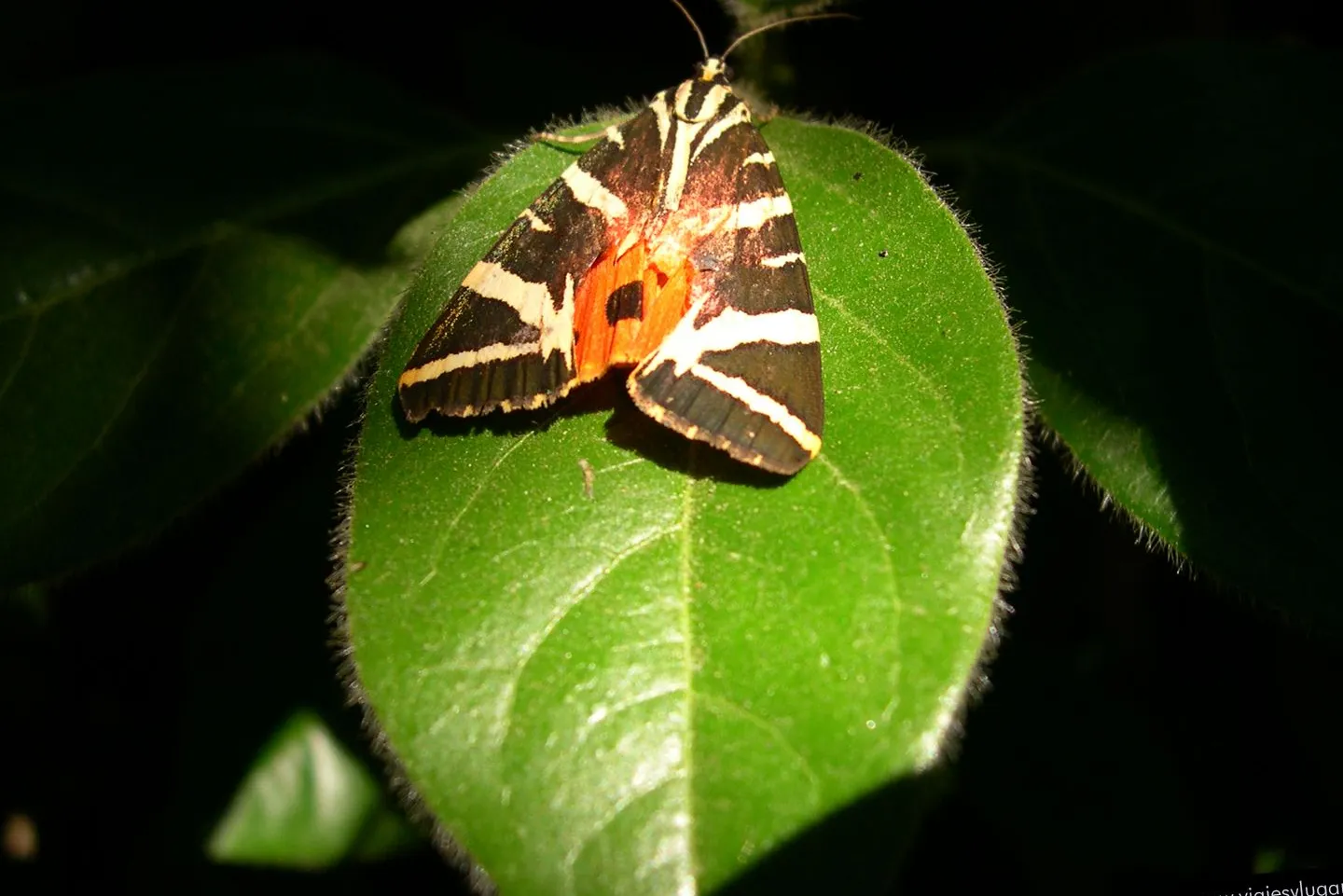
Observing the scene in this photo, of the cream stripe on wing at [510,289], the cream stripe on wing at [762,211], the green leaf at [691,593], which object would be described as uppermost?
the cream stripe on wing at [762,211]

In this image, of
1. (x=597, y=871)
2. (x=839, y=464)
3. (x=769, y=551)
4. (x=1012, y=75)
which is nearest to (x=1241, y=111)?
(x=1012, y=75)

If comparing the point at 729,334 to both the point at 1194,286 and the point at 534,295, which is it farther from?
the point at 1194,286

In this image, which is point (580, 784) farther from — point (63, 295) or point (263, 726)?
point (263, 726)

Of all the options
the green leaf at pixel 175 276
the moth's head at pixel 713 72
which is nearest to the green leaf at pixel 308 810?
the green leaf at pixel 175 276

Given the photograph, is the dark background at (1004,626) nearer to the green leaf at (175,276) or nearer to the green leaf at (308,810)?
the green leaf at (308,810)

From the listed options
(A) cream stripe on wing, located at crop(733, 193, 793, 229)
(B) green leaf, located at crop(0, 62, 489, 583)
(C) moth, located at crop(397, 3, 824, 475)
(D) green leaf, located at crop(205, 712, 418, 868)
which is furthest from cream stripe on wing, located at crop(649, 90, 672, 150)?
(D) green leaf, located at crop(205, 712, 418, 868)

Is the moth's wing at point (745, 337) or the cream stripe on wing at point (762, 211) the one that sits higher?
the cream stripe on wing at point (762, 211)

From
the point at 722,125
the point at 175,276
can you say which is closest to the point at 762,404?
the point at 722,125

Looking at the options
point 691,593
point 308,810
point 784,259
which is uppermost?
point 784,259
